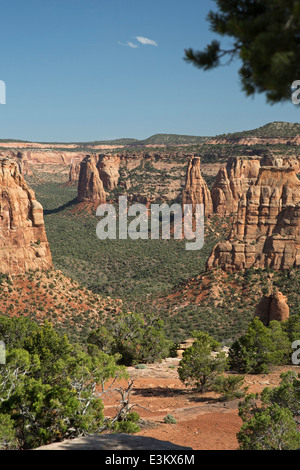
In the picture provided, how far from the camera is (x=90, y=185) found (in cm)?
12619

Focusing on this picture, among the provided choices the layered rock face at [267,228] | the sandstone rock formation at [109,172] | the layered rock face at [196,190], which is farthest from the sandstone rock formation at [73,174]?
the layered rock face at [267,228]

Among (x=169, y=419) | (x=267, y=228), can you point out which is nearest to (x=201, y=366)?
(x=169, y=419)

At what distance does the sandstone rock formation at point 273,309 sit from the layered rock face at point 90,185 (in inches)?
3524

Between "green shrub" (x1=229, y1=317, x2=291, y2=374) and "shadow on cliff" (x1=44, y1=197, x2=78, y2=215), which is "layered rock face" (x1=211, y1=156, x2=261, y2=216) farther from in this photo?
"green shrub" (x1=229, y1=317, x2=291, y2=374)

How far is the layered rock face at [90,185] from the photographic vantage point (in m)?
125

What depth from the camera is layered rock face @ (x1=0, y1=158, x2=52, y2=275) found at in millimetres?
46406

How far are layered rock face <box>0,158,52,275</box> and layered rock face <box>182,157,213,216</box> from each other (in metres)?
54.9

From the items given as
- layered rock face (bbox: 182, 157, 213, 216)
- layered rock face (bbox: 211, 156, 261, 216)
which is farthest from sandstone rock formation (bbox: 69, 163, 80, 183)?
layered rock face (bbox: 211, 156, 261, 216)

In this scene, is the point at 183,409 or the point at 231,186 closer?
the point at 183,409

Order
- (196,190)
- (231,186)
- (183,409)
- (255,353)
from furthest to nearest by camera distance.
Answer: (196,190), (231,186), (255,353), (183,409)

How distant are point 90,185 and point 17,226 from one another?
80045mm

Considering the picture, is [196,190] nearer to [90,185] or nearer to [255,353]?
[90,185]

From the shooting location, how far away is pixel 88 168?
5012 inches
